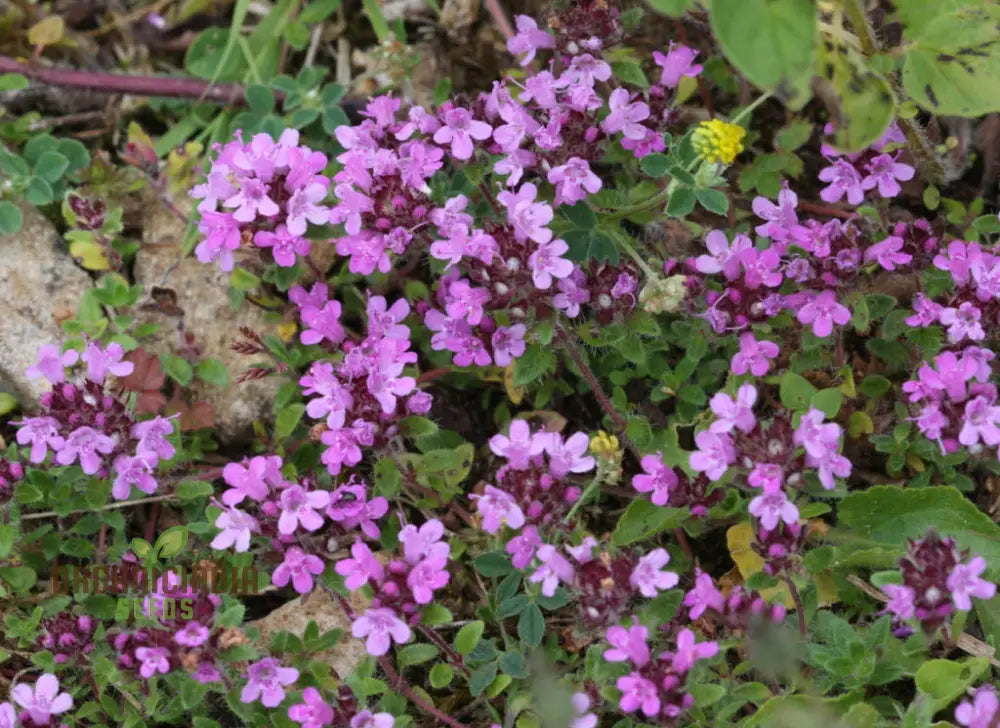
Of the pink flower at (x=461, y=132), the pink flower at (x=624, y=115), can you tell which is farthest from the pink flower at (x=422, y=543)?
the pink flower at (x=624, y=115)

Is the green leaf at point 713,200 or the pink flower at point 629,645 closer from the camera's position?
the pink flower at point 629,645

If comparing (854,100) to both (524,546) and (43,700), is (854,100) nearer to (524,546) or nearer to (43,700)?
(524,546)

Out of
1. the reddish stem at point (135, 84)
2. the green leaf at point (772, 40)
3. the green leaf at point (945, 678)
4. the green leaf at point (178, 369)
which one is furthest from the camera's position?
the reddish stem at point (135, 84)

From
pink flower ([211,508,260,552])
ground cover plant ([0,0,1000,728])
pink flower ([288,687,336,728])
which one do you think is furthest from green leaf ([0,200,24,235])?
pink flower ([288,687,336,728])

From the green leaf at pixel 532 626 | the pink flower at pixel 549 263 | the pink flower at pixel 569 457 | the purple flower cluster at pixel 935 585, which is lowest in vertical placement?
the green leaf at pixel 532 626

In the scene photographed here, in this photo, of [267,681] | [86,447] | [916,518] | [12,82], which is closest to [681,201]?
[916,518]

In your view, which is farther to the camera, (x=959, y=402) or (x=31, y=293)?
(x=31, y=293)

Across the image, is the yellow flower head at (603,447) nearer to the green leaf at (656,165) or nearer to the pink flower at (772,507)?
the pink flower at (772,507)
